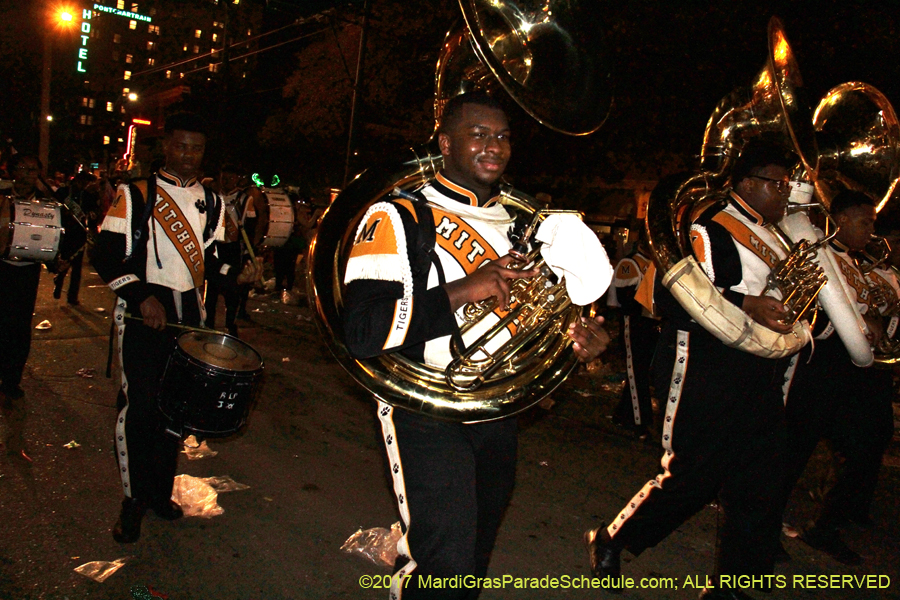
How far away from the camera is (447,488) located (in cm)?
232

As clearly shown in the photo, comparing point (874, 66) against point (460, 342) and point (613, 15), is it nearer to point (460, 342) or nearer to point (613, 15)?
point (613, 15)

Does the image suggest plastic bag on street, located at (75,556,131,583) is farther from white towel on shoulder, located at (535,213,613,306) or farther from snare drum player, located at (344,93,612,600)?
white towel on shoulder, located at (535,213,613,306)

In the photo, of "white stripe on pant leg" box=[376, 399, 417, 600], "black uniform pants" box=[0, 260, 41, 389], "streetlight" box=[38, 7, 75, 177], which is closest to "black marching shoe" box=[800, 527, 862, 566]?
"white stripe on pant leg" box=[376, 399, 417, 600]

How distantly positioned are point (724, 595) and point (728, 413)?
898mm

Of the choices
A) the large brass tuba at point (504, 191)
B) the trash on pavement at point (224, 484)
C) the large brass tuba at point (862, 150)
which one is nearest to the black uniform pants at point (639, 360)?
the large brass tuba at point (862, 150)

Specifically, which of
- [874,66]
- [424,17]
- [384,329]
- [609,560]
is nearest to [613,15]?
[874,66]

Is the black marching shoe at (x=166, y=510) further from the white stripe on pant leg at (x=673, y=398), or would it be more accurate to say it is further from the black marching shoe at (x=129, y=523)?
the white stripe on pant leg at (x=673, y=398)

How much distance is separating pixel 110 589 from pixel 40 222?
10.9 feet

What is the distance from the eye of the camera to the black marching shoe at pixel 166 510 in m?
3.89

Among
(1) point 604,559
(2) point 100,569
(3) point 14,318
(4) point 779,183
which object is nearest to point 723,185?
(4) point 779,183

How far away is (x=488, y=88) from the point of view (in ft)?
10.8

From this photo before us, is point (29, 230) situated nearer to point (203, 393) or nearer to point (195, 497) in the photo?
point (195, 497)

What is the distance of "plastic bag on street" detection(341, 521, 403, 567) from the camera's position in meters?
3.69

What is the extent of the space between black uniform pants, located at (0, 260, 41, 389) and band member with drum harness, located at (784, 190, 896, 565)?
5.67m
